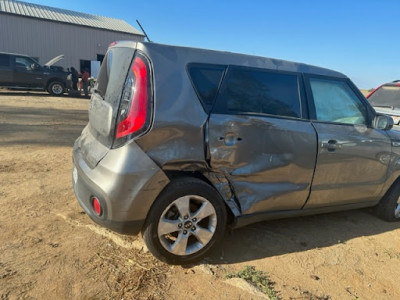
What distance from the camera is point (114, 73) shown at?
109 inches

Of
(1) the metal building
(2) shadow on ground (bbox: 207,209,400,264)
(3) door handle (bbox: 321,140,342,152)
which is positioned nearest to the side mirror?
(3) door handle (bbox: 321,140,342,152)

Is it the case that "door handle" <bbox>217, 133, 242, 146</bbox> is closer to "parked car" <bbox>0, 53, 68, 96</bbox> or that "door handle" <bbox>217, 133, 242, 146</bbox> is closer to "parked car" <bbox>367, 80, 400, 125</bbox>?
"parked car" <bbox>367, 80, 400, 125</bbox>

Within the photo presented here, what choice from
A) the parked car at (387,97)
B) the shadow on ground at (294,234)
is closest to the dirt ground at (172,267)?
the shadow on ground at (294,234)

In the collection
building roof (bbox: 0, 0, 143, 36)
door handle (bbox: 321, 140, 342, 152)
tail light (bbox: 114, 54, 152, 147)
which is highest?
building roof (bbox: 0, 0, 143, 36)

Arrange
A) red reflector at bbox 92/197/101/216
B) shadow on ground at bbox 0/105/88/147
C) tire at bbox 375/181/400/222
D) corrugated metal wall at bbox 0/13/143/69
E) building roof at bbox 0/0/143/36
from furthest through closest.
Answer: building roof at bbox 0/0/143/36 < corrugated metal wall at bbox 0/13/143/69 < shadow on ground at bbox 0/105/88/147 < tire at bbox 375/181/400/222 < red reflector at bbox 92/197/101/216

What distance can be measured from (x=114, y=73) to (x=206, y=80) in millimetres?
771

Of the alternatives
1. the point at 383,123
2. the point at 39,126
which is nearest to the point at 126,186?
the point at 383,123

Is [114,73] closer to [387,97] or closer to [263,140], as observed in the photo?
[263,140]

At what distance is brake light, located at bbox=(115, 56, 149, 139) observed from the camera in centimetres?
243

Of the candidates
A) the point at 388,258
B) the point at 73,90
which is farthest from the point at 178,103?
the point at 73,90

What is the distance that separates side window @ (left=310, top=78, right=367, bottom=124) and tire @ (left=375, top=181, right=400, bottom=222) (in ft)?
3.44

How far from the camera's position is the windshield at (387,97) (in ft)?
23.1

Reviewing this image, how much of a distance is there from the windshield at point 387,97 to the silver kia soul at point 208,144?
4.16 m

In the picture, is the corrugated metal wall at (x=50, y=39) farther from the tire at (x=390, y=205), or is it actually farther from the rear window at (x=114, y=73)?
the tire at (x=390, y=205)
